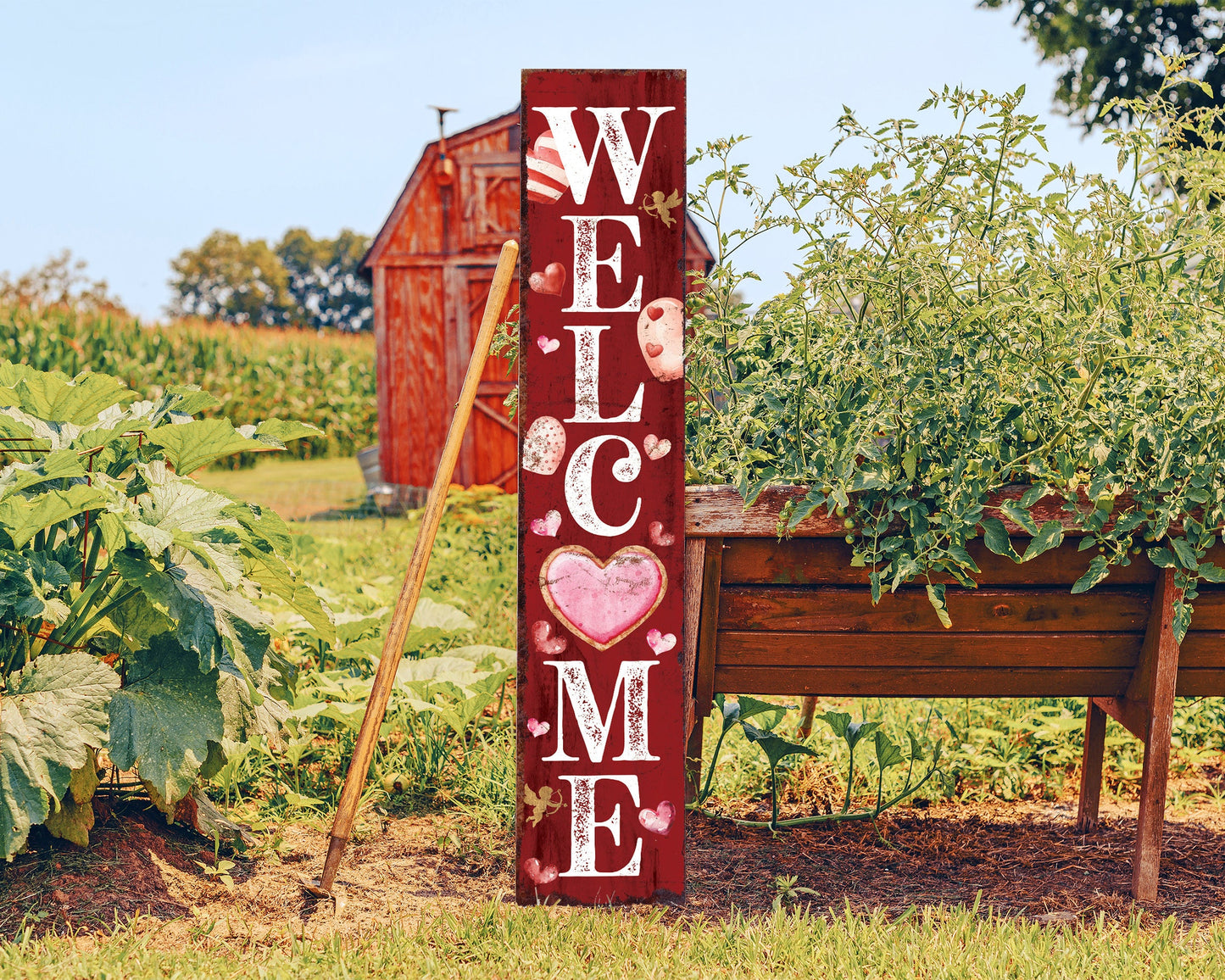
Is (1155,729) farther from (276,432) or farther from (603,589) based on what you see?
(276,432)

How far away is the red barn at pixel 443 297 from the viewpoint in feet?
31.9

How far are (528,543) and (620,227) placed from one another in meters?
0.81

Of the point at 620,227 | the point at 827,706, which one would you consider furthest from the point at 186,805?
the point at 827,706

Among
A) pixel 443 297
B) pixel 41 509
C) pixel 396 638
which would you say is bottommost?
pixel 396 638

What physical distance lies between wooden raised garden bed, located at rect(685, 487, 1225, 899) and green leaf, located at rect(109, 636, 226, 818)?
120 cm

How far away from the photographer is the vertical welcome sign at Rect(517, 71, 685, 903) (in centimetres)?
255

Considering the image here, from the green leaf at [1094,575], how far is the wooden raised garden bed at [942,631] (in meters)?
0.13

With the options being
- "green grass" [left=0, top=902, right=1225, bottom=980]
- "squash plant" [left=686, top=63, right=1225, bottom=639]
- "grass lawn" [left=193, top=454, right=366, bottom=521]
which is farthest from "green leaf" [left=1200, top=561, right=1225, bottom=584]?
"grass lawn" [left=193, top=454, right=366, bottom=521]

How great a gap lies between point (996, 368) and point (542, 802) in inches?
61.1

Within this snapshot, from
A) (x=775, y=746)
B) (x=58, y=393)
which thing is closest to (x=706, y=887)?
(x=775, y=746)

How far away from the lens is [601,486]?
2586 millimetres

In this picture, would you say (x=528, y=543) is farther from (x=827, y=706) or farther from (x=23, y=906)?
(x=827, y=706)

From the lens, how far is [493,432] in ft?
32.0

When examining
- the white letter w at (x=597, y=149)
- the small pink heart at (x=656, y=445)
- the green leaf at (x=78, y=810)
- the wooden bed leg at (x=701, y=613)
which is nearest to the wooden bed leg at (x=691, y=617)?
the wooden bed leg at (x=701, y=613)
